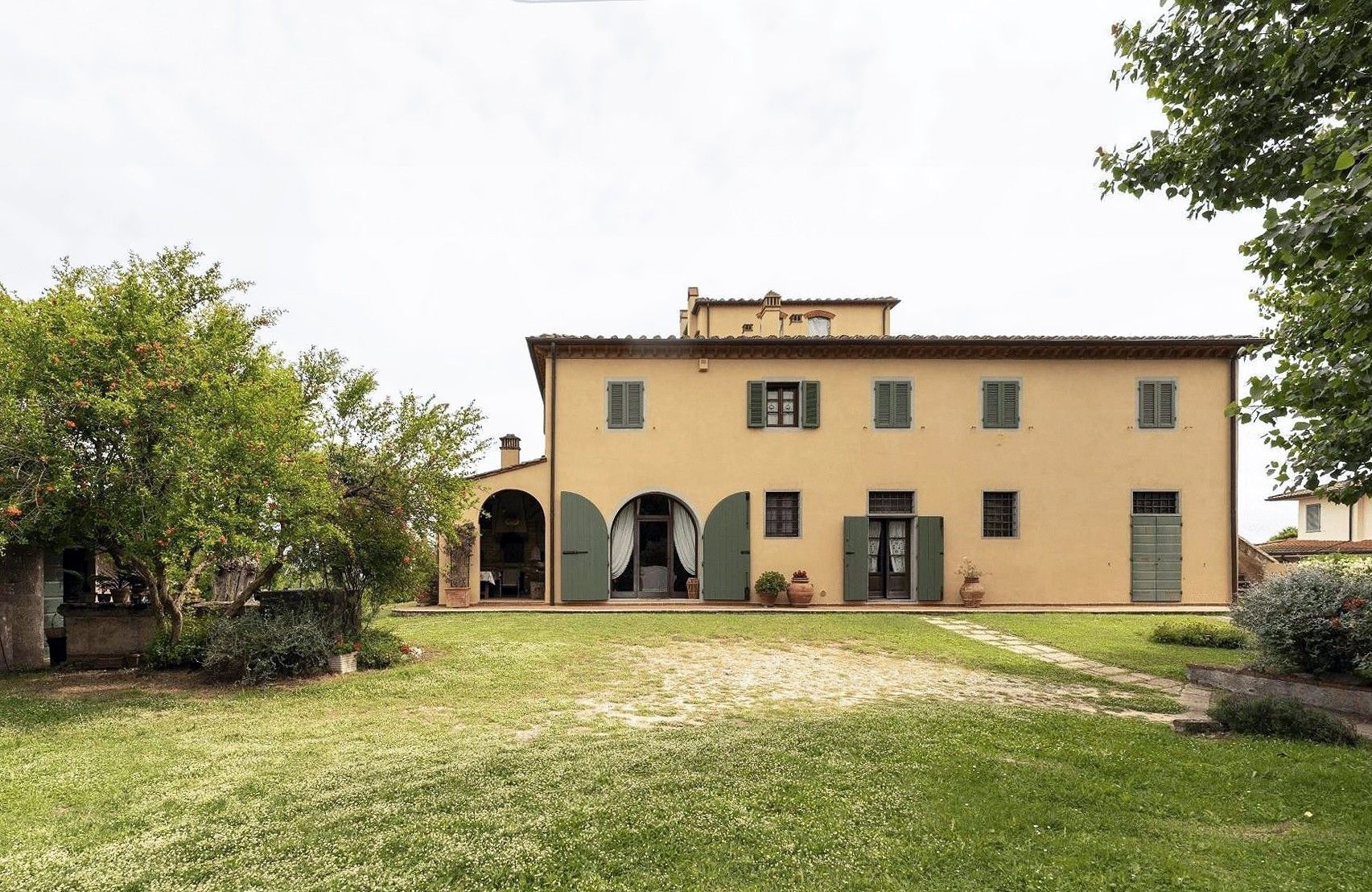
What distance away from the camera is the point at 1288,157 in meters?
5.71

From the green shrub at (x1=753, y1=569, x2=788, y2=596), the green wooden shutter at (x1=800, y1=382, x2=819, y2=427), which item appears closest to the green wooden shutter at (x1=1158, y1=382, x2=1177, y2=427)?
the green wooden shutter at (x1=800, y1=382, x2=819, y2=427)

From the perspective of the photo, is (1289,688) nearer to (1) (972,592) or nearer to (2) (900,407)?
(1) (972,592)

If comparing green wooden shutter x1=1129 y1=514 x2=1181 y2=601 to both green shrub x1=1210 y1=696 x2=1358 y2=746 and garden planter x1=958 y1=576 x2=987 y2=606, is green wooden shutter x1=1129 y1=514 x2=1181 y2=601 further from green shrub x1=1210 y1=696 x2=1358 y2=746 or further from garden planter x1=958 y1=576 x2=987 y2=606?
green shrub x1=1210 y1=696 x2=1358 y2=746

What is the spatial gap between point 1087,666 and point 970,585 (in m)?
6.91

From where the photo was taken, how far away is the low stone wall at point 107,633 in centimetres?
836

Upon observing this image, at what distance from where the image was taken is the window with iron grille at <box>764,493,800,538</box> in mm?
15789

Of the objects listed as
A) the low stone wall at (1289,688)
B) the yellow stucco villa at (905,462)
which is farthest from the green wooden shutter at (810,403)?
the low stone wall at (1289,688)

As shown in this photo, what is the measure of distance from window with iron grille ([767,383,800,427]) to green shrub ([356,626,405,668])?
384 inches

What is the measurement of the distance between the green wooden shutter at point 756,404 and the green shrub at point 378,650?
9190 millimetres

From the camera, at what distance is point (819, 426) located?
1587 cm

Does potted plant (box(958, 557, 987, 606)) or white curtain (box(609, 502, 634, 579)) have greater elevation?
white curtain (box(609, 502, 634, 579))

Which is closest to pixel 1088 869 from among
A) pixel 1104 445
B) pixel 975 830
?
pixel 975 830

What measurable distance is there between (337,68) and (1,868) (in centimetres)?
649

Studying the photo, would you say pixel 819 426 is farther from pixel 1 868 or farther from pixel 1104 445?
pixel 1 868
